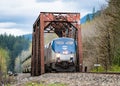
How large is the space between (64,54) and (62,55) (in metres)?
0.20

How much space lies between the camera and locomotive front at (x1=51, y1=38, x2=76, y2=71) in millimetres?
35781

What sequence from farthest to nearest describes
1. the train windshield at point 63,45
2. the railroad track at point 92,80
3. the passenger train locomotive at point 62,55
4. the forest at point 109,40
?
the forest at point 109,40, the train windshield at point 63,45, the passenger train locomotive at point 62,55, the railroad track at point 92,80

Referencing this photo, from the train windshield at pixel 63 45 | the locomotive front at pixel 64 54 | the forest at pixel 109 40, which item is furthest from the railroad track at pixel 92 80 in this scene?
the forest at pixel 109 40

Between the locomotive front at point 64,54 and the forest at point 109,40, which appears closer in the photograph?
the locomotive front at point 64,54

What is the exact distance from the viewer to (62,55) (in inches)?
1412

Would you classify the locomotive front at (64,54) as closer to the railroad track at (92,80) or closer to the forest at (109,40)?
the forest at (109,40)

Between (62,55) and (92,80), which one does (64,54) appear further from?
(92,80)

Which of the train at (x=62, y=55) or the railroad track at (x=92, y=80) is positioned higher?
the train at (x=62, y=55)

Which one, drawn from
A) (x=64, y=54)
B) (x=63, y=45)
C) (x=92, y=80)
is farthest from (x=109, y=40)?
(x=92, y=80)

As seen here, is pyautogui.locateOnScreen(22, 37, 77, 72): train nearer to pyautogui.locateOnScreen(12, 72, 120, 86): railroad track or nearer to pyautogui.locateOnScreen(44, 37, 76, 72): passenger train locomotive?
pyautogui.locateOnScreen(44, 37, 76, 72): passenger train locomotive

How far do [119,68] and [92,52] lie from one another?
1552 centimetres

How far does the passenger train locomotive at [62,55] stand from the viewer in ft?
117

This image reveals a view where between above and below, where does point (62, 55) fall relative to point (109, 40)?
below

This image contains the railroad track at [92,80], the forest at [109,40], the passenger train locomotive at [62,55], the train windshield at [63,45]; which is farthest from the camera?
the forest at [109,40]
